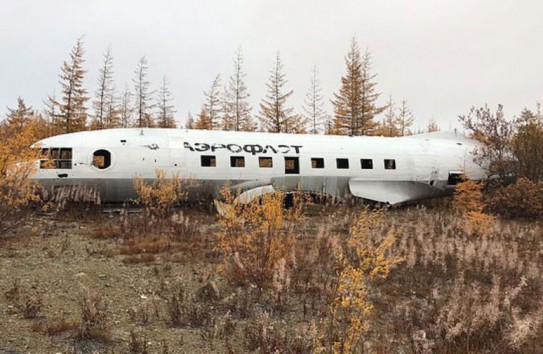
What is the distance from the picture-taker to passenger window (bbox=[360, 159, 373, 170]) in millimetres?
19172

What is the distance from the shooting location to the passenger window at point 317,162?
→ 18.3 metres

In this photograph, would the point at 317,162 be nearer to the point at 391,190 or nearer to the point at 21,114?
the point at 391,190

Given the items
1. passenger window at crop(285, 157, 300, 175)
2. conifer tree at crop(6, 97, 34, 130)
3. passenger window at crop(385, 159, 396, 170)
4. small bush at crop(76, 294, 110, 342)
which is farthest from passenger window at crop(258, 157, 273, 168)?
conifer tree at crop(6, 97, 34, 130)

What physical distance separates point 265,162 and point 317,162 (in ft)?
7.65

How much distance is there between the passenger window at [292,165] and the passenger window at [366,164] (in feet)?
10.2

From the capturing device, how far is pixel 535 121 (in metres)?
22.8

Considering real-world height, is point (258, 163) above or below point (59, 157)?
below

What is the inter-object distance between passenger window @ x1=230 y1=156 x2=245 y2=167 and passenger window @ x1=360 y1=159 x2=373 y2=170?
548 cm

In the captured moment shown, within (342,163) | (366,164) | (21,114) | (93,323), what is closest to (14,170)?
(93,323)

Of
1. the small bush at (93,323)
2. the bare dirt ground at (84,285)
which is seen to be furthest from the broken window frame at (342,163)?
the small bush at (93,323)

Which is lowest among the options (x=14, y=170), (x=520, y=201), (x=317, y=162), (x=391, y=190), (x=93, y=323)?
(x=93, y=323)

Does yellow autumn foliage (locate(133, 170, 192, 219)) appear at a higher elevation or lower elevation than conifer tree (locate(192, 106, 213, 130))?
lower

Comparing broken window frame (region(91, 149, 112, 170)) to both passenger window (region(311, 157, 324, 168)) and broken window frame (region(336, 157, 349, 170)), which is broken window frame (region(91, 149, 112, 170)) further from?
broken window frame (region(336, 157, 349, 170))

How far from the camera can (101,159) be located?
1590cm
